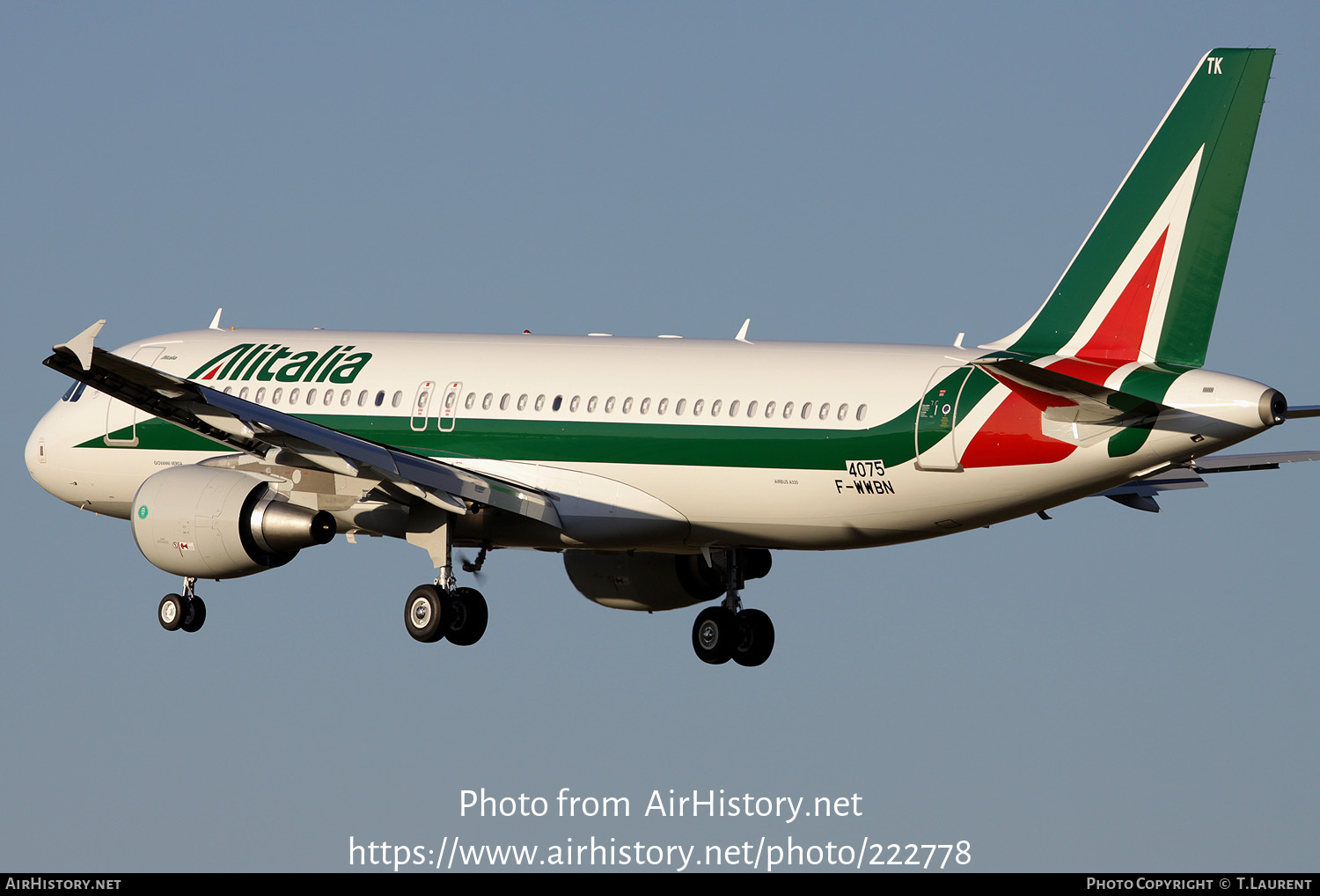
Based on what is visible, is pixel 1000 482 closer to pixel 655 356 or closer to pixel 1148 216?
pixel 1148 216

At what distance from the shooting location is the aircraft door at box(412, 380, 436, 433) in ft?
139

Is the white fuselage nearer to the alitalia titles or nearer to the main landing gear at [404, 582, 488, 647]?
the alitalia titles

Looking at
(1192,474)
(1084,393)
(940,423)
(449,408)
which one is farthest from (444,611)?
(1192,474)

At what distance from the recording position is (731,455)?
130ft

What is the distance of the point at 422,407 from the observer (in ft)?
139

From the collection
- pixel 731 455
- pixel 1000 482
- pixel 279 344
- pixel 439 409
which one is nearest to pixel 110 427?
pixel 279 344

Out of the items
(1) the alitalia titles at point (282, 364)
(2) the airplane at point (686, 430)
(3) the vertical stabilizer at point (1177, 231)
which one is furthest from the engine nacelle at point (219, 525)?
(3) the vertical stabilizer at point (1177, 231)

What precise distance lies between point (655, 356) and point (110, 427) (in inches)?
451

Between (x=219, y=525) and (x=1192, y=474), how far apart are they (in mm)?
18015

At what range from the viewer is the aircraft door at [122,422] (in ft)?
147

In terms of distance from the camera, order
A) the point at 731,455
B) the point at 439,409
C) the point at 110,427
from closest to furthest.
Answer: the point at 731,455 < the point at 439,409 < the point at 110,427

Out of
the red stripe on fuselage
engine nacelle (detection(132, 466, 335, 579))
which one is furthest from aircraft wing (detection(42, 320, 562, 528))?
the red stripe on fuselage

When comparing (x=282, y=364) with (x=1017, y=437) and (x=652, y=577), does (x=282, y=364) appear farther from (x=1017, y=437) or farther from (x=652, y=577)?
(x=1017, y=437)

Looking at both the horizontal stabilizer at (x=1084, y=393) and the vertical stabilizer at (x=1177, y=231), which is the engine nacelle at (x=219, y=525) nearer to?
the horizontal stabilizer at (x=1084, y=393)
